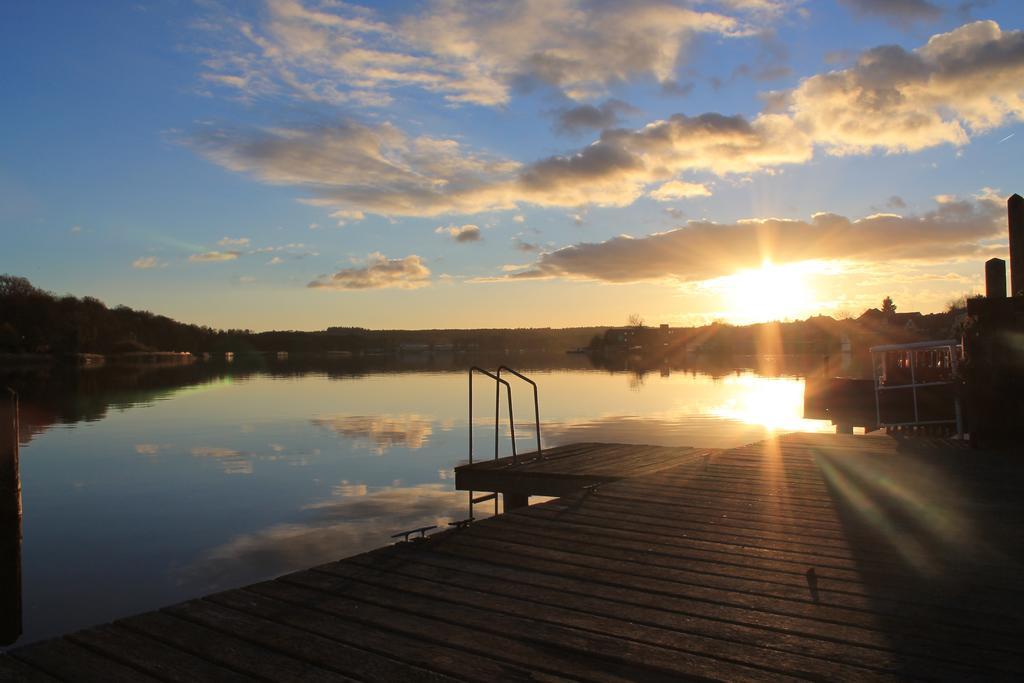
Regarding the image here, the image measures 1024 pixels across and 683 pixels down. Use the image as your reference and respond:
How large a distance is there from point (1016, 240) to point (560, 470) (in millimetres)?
8062

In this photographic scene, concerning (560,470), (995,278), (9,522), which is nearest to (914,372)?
(995,278)

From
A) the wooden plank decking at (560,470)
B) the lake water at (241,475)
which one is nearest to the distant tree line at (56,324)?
the lake water at (241,475)

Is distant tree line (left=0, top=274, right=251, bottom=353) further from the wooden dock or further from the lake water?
the wooden dock

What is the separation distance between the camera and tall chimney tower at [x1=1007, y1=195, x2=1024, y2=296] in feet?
36.9

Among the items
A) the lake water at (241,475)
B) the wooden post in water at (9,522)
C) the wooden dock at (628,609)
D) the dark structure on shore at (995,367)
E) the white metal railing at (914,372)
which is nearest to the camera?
the wooden dock at (628,609)

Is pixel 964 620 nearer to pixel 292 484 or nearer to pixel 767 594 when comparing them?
pixel 767 594

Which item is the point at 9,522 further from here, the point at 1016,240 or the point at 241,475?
the point at 1016,240

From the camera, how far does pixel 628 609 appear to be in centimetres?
406

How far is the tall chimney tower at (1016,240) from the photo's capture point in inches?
443

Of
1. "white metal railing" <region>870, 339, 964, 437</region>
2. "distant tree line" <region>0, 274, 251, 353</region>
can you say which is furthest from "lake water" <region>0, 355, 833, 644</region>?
"distant tree line" <region>0, 274, 251, 353</region>

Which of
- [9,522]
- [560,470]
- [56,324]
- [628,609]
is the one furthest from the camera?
[56,324]

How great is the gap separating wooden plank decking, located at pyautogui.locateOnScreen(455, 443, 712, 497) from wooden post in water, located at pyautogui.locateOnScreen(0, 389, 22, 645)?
17.5 ft

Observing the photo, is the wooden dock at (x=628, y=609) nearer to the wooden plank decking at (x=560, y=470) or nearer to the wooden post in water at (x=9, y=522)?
the wooden post in water at (x=9, y=522)

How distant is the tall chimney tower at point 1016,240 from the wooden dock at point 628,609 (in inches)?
259
